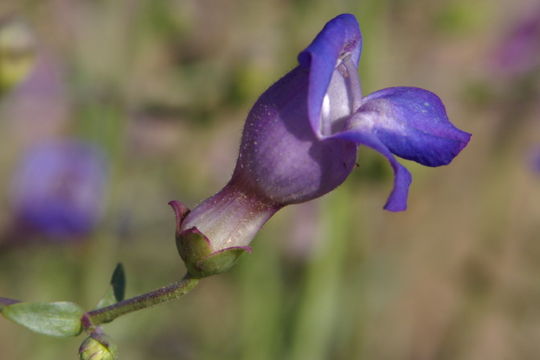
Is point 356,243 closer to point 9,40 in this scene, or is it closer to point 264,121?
point 9,40

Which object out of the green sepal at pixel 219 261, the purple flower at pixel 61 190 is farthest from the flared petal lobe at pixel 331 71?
the purple flower at pixel 61 190

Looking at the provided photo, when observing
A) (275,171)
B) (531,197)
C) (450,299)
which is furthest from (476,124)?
(275,171)

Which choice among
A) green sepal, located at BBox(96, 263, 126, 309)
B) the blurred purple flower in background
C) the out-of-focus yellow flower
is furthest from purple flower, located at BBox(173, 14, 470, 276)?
the blurred purple flower in background

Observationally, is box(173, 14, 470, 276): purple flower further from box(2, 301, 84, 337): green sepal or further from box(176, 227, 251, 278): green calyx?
box(2, 301, 84, 337): green sepal

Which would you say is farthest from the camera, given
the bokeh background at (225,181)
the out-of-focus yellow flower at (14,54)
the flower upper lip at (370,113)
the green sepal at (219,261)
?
the bokeh background at (225,181)

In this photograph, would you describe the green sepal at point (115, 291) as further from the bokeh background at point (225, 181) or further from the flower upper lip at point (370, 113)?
the bokeh background at point (225, 181)

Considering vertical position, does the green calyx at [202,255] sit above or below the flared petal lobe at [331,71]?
below

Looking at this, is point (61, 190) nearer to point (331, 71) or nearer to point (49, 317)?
point (49, 317)
